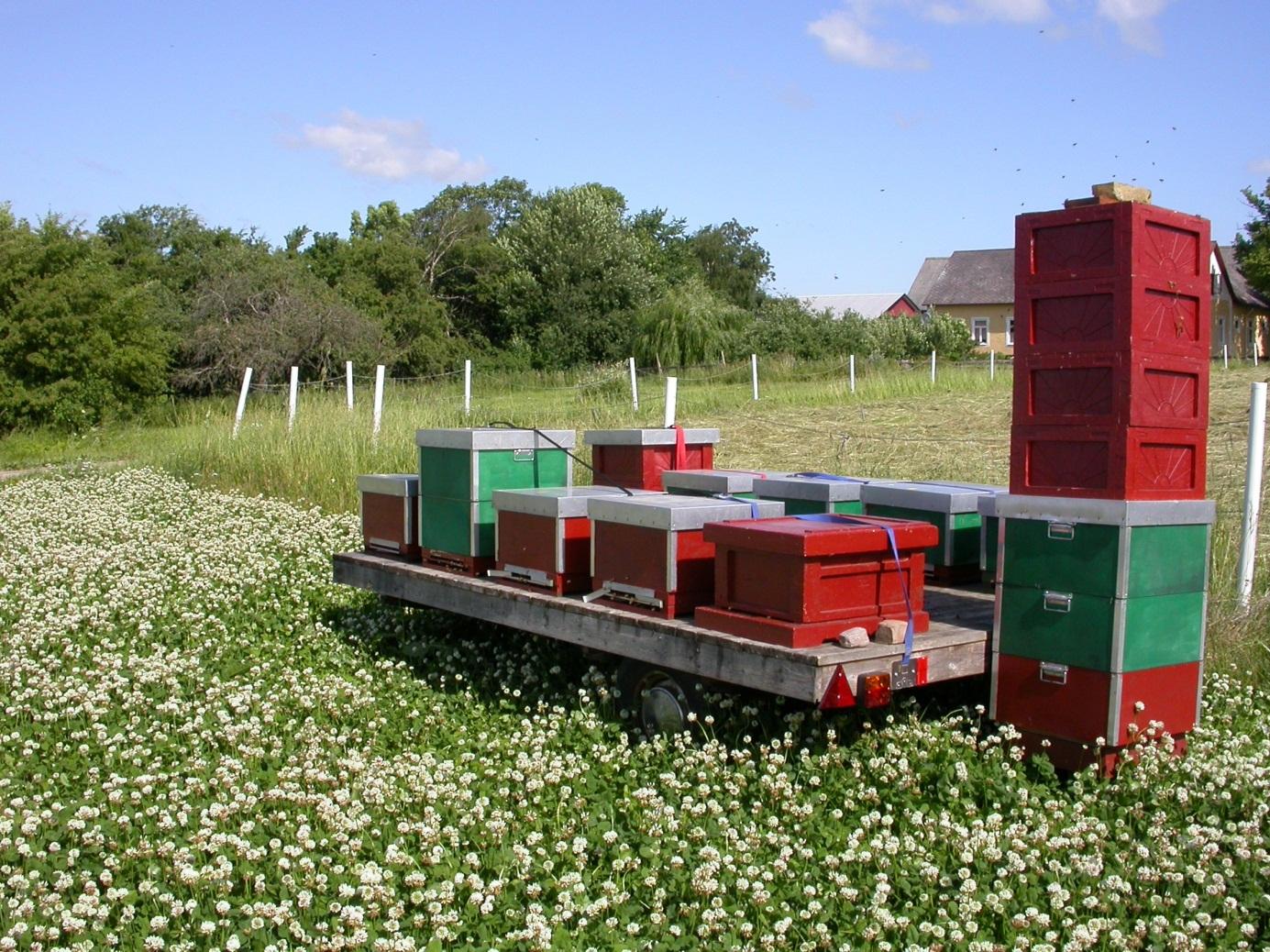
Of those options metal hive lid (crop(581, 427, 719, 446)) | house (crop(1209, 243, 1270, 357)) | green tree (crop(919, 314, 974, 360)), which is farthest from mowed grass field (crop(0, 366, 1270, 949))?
house (crop(1209, 243, 1270, 357))

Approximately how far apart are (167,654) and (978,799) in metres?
5.40

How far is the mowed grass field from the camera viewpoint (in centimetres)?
434

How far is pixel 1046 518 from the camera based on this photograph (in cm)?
553

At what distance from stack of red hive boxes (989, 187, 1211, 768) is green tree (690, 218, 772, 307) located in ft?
213

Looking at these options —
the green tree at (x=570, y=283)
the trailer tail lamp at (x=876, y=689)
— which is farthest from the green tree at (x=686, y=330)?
the trailer tail lamp at (x=876, y=689)

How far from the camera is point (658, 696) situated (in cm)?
641

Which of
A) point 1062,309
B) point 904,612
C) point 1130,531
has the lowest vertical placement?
point 904,612

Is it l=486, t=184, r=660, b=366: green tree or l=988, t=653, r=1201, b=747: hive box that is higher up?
l=486, t=184, r=660, b=366: green tree

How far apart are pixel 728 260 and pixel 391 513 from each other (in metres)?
64.7

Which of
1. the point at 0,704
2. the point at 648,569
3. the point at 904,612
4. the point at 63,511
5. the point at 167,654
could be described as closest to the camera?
the point at 904,612

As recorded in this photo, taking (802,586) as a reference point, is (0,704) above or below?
below

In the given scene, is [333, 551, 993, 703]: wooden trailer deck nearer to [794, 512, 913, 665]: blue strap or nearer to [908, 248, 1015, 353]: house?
[794, 512, 913, 665]: blue strap

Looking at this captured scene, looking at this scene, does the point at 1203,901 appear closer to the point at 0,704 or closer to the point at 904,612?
the point at 904,612

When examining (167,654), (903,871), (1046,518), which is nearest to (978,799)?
(903,871)
